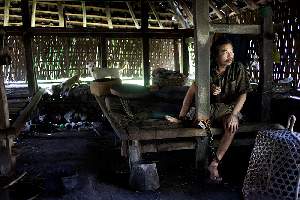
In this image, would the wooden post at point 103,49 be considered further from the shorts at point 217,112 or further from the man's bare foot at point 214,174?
the man's bare foot at point 214,174

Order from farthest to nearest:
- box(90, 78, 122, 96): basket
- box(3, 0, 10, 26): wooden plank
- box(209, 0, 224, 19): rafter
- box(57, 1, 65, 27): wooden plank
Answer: box(57, 1, 65, 27): wooden plank
box(3, 0, 10, 26): wooden plank
box(209, 0, 224, 19): rafter
box(90, 78, 122, 96): basket


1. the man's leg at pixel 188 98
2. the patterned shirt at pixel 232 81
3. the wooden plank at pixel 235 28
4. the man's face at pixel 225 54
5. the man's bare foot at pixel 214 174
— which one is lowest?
the man's bare foot at pixel 214 174

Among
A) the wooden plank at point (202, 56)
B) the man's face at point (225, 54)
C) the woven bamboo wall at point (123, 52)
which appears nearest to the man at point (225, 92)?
the man's face at point (225, 54)

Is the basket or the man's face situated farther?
the basket

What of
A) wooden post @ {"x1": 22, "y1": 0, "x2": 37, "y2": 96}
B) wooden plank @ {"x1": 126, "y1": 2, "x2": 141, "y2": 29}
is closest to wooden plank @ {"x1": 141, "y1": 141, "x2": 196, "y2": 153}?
wooden post @ {"x1": 22, "y1": 0, "x2": 37, "y2": 96}

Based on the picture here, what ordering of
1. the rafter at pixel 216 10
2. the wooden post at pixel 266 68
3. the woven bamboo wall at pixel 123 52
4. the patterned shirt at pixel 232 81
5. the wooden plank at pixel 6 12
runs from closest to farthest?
the patterned shirt at pixel 232 81
the wooden post at pixel 266 68
the rafter at pixel 216 10
the wooden plank at pixel 6 12
the woven bamboo wall at pixel 123 52

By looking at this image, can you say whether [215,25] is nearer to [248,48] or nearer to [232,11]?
[248,48]

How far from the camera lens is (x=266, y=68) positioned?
206 inches

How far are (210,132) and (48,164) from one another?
311 centimetres

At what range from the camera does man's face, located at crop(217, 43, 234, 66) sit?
4.78 meters

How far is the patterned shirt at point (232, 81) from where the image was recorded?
4.96 metres

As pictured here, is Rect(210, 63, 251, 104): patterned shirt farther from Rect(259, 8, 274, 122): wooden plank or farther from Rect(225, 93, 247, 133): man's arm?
Rect(259, 8, 274, 122): wooden plank

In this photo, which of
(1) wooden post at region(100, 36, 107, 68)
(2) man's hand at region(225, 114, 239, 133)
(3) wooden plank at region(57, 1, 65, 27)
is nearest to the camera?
(2) man's hand at region(225, 114, 239, 133)

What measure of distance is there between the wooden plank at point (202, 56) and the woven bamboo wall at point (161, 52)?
11132 mm
